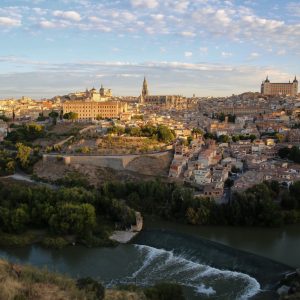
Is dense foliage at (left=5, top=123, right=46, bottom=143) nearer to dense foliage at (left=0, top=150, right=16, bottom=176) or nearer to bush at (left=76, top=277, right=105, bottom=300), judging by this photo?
dense foliage at (left=0, top=150, right=16, bottom=176)

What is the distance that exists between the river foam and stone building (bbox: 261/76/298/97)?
4369 centimetres

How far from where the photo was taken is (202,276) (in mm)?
9391

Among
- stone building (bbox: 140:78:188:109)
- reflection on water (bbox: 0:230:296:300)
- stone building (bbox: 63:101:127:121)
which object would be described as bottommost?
reflection on water (bbox: 0:230:296:300)

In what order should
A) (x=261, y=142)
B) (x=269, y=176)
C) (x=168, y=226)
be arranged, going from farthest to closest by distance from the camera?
1. (x=261, y=142)
2. (x=269, y=176)
3. (x=168, y=226)

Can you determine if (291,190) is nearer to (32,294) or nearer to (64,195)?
(64,195)

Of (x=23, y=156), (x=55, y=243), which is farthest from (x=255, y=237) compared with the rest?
(x=23, y=156)

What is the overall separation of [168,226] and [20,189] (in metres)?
4.70

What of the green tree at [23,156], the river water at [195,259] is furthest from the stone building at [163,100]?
the river water at [195,259]

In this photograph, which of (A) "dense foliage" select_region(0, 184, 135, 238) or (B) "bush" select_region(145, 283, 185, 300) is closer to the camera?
(B) "bush" select_region(145, 283, 185, 300)

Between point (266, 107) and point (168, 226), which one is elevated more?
point (266, 107)

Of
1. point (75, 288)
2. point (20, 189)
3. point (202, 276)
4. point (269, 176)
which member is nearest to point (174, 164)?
point (269, 176)

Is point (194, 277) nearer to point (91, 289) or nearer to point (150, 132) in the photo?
point (91, 289)

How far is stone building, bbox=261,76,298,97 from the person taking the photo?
51531mm

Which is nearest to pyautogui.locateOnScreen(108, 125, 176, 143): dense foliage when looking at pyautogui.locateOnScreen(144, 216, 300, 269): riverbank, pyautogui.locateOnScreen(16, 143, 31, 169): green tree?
pyautogui.locateOnScreen(16, 143, 31, 169): green tree
